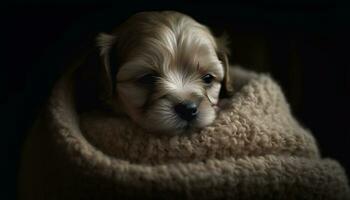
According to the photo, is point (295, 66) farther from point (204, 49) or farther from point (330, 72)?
point (204, 49)

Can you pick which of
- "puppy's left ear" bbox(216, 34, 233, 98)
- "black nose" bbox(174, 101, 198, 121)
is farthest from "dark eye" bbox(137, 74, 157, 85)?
"puppy's left ear" bbox(216, 34, 233, 98)

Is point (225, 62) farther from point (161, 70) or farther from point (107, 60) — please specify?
Answer: point (107, 60)

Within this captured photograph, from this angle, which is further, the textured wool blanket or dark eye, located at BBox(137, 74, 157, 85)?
dark eye, located at BBox(137, 74, 157, 85)

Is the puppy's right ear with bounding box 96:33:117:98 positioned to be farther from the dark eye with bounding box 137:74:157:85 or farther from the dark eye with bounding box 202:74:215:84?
the dark eye with bounding box 202:74:215:84

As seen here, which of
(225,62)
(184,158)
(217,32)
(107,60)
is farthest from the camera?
(217,32)

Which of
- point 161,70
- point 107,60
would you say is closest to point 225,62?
point 161,70

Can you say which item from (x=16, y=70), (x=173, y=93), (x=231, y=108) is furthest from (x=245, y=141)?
(x=16, y=70)

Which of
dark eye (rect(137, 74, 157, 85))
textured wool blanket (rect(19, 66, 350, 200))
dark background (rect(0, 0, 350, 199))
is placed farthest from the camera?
dark background (rect(0, 0, 350, 199))
